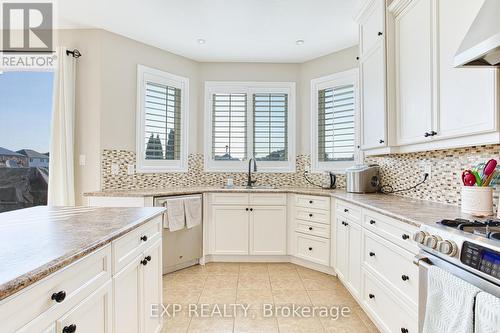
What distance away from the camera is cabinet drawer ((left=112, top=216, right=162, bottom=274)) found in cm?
139

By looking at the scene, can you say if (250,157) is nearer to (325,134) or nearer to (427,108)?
(325,134)

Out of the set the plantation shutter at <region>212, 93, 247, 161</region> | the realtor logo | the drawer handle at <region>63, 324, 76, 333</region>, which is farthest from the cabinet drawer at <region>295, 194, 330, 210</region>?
the realtor logo

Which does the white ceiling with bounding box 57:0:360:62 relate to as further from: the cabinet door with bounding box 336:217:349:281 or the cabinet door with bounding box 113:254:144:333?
the cabinet door with bounding box 113:254:144:333

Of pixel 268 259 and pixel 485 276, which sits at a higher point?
pixel 485 276

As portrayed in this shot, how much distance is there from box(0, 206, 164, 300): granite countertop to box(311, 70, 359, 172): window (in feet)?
8.33

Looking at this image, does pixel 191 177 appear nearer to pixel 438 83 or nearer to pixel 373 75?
pixel 373 75

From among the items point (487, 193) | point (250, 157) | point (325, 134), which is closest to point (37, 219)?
point (487, 193)

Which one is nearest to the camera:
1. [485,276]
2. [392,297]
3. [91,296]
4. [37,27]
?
[485,276]

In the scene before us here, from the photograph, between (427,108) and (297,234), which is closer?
(427,108)

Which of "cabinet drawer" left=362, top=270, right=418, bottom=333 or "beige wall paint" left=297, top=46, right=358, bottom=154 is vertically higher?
"beige wall paint" left=297, top=46, right=358, bottom=154

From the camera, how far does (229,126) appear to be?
13.9 ft

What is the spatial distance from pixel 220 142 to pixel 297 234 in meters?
1.67

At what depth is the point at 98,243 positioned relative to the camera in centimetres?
118

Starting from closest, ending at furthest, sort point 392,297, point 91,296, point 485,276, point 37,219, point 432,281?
point 485,276 < point 91,296 < point 432,281 < point 37,219 < point 392,297
